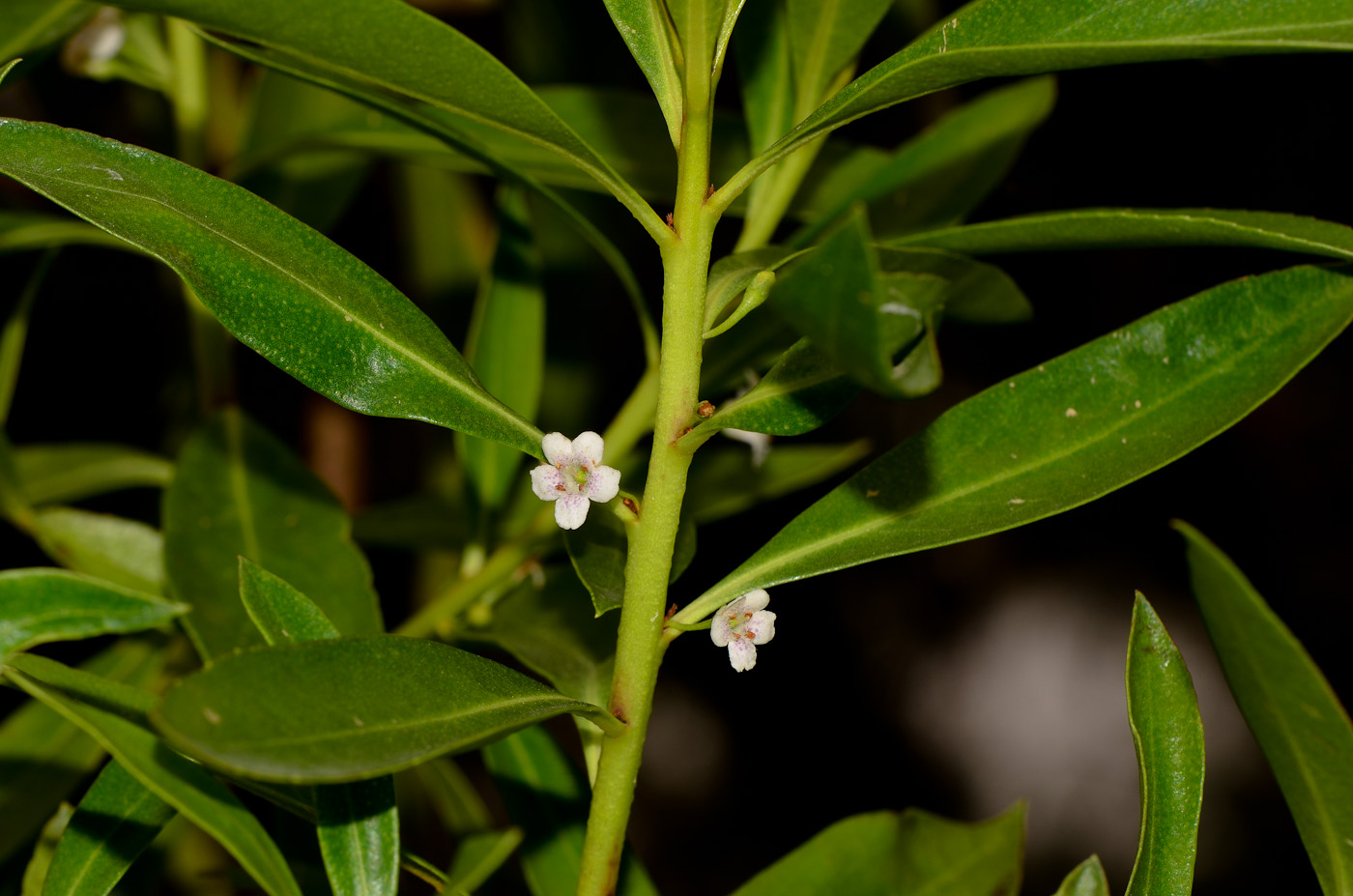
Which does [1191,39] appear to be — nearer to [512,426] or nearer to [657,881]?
[512,426]

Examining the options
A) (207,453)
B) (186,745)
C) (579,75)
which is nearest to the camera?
(186,745)

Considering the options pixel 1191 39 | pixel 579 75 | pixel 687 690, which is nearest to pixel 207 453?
pixel 579 75

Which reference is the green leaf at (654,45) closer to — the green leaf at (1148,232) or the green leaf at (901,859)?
the green leaf at (1148,232)

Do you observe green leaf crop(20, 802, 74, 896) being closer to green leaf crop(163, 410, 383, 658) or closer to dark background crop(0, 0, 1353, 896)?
green leaf crop(163, 410, 383, 658)

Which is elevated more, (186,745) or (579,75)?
(579,75)

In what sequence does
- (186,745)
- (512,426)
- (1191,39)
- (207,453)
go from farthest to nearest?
(207,453) → (512,426) → (1191,39) → (186,745)

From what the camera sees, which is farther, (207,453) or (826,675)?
(826,675)

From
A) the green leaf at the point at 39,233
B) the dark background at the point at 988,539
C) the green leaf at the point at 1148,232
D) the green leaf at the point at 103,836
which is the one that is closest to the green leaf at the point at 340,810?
the green leaf at the point at 103,836
